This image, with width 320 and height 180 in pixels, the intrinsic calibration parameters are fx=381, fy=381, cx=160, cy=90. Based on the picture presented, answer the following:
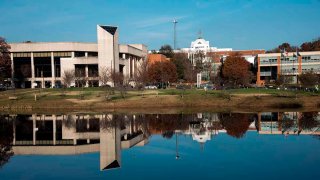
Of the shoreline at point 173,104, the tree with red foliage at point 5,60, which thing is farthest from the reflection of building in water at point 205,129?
the tree with red foliage at point 5,60

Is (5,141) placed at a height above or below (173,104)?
below

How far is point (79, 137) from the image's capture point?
1123 inches

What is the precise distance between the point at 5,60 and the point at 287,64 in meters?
70.0

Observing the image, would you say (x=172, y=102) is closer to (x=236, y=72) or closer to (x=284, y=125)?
(x=284, y=125)

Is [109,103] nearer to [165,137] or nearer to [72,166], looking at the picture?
[165,137]

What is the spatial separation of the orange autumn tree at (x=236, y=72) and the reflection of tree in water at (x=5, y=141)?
64.9 m

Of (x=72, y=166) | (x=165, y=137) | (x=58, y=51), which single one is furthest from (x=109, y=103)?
(x=58, y=51)

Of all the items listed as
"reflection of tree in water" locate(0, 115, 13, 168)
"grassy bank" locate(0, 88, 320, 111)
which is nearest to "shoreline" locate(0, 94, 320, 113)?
"grassy bank" locate(0, 88, 320, 111)

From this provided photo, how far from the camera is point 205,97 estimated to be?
179 ft

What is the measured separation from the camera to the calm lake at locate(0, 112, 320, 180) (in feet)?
54.4

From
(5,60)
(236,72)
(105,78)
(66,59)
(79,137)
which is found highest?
(66,59)

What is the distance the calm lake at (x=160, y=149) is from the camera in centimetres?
1659

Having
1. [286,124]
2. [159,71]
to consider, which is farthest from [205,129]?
[159,71]

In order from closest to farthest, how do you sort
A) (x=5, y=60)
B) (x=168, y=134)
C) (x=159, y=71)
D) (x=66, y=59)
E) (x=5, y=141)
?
(x=5, y=141) < (x=168, y=134) < (x=5, y=60) < (x=66, y=59) < (x=159, y=71)
